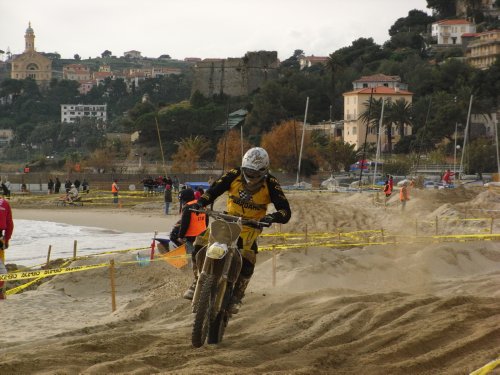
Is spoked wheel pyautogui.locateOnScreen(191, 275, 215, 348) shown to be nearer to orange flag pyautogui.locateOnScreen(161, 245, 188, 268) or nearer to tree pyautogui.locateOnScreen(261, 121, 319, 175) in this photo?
orange flag pyautogui.locateOnScreen(161, 245, 188, 268)

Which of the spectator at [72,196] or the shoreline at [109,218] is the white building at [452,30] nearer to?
the spectator at [72,196]

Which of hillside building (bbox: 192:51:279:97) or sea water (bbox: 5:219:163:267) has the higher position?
hillside building (bbox: 192:51:279:97)

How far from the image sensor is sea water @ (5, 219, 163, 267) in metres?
21.9

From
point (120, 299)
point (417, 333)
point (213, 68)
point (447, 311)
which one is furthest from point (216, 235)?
point (213, 68)

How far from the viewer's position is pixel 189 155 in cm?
8519

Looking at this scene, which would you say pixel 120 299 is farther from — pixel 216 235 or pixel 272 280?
pixel 216 235

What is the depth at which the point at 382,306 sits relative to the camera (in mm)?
10023

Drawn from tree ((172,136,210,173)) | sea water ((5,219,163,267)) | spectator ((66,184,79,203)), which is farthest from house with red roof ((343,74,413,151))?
sea water ((5,219,163,267))

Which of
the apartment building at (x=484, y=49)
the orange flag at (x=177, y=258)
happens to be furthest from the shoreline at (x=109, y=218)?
the apartment building at (x=484, y=49)

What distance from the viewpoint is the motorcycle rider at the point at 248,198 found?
29.6 feet

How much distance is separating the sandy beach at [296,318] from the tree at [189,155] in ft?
201

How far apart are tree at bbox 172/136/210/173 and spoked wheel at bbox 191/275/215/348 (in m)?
69.9

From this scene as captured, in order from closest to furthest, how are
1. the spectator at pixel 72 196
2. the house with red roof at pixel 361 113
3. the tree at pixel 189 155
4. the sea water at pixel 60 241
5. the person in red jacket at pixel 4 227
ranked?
the person in red jacket at pixel 4 227 → the sea water at pixel 60 241 → the spectator at pixel 72 196 → the tree at pixel 189 155 → the house with red roof at pixel 361 113

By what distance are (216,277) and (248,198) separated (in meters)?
0.91
